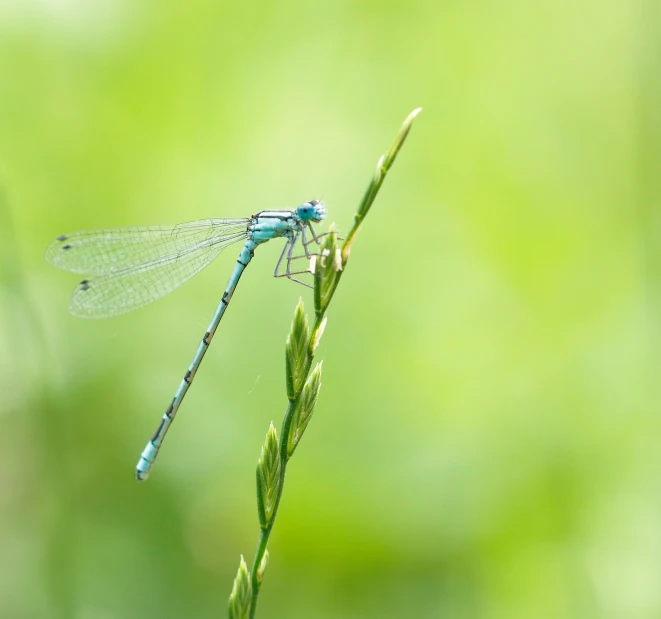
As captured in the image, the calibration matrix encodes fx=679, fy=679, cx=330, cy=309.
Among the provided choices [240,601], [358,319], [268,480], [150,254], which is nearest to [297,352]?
[268,480]

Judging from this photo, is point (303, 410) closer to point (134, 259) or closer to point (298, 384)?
point (298, 384)

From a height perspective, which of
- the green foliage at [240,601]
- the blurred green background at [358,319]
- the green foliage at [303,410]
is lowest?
the green foliage at [240,601]

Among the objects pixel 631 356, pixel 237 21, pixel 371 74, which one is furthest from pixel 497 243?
pixel 237 21

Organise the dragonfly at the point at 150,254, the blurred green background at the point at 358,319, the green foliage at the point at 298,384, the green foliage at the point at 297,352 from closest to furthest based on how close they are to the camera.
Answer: the green foliage at the point at 298,384 → the green foliage at the point at 297,352 → the blurred green background at the point at 358,319 → the dragonfly at the point at 150,254

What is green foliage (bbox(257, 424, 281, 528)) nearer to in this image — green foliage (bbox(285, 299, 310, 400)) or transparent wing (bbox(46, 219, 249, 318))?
green foliage (bbox(285, 299, 310, 400))

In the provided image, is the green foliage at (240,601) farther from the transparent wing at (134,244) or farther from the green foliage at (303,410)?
the transparent wing at (134,244)

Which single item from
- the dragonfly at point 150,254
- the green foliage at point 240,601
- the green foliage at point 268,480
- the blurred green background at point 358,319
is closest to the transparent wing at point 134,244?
the dragonfly at point 150,254

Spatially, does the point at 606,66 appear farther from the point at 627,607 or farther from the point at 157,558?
the point at 157,558

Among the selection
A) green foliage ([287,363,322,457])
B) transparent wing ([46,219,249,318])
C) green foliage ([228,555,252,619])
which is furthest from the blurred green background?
green foliage ([228,555,252,619])
